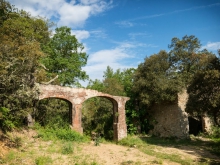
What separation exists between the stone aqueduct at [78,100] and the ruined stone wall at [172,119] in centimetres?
295

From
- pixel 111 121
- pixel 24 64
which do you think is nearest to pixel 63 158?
pixel 24 64

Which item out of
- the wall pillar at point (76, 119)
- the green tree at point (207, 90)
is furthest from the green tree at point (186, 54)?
the wall pillar at point (76, 119)

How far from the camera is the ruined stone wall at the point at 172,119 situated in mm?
14448

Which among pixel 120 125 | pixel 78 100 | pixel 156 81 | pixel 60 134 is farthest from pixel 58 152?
pixel 156 81

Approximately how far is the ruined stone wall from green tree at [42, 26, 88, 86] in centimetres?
918

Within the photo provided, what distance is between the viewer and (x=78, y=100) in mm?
13172

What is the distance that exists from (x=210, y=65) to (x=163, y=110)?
18.4 feet

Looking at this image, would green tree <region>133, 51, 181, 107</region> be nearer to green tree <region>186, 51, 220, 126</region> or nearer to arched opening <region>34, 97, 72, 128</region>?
green tree <region>186, 51, 220, 126</region>

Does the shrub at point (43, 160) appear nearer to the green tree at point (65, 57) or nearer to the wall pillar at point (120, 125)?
the wall pillar at point (120, 125)

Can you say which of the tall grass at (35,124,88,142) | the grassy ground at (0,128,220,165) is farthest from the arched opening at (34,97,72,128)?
the grassy ground at (0,128,220,165)

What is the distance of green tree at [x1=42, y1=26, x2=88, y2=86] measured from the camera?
63.5ft

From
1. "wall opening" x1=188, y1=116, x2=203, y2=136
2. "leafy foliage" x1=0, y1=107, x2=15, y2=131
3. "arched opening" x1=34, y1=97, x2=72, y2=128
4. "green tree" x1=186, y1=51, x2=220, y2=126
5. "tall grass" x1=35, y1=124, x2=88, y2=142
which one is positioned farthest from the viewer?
"wall opening" x1=188, y1=116, x2=203, y2=136

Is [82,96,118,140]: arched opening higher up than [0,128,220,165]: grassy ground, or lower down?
higher up

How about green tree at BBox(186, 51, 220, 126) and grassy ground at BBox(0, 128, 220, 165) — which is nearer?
grassy ground at BBox(0, 128, 220, 165)
